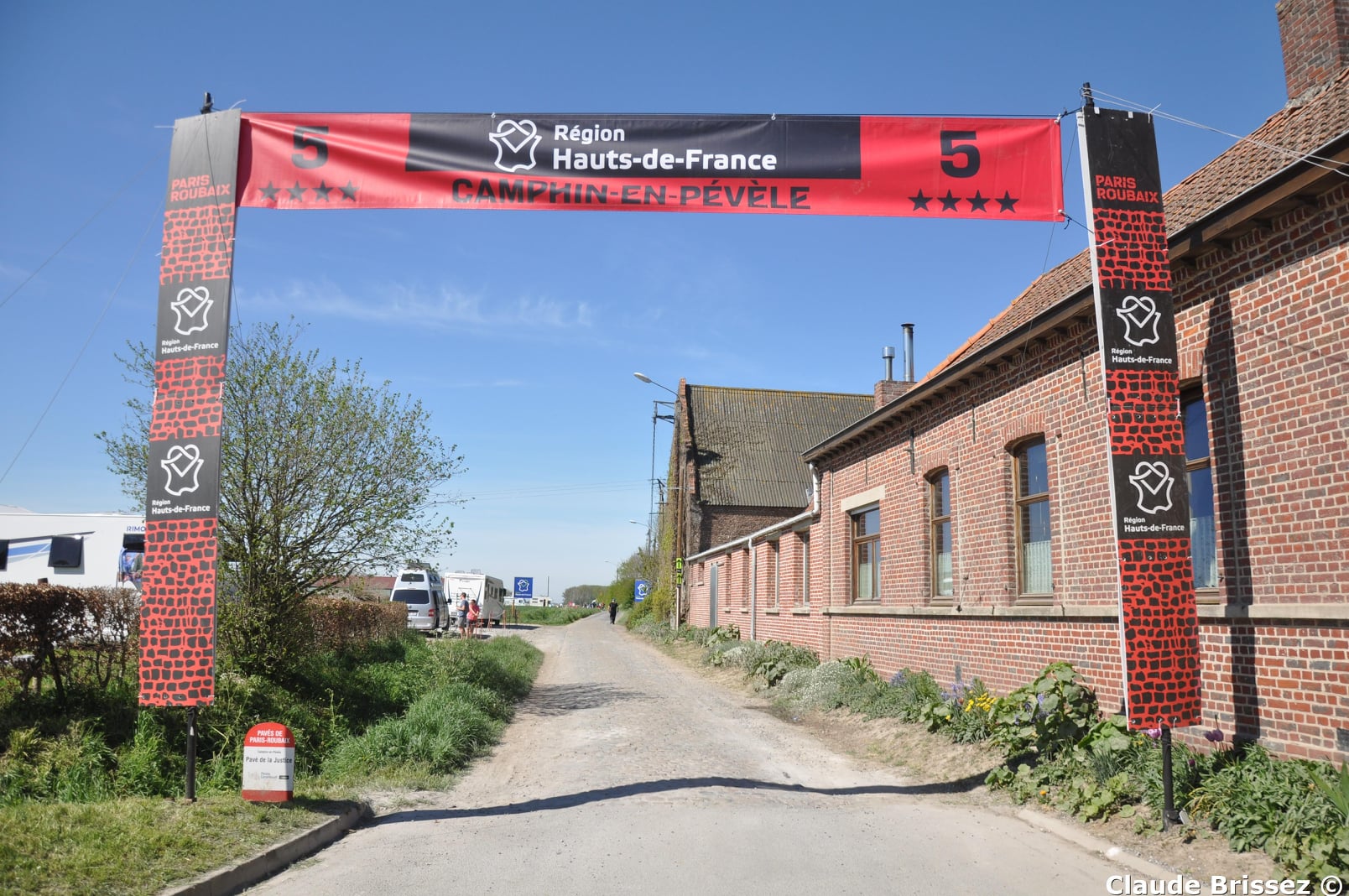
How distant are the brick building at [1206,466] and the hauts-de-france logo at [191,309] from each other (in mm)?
7992

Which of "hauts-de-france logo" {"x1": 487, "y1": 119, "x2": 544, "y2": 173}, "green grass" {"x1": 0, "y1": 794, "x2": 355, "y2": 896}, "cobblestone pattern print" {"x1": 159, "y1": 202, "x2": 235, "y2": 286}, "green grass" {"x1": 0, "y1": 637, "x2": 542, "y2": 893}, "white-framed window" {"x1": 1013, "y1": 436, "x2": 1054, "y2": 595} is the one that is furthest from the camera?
"white-framed window" {"x1": 1013, "y1": 436, "x2": 1054, "y2": 595}

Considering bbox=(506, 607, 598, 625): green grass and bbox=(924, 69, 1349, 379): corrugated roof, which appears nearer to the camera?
bbox=(924, 69, 1349, 379): corrugated roof

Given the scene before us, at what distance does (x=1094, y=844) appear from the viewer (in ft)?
21.8

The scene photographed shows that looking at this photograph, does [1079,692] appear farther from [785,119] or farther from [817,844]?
[785,119]

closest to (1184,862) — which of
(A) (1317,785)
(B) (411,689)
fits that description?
(A) (1317,785)

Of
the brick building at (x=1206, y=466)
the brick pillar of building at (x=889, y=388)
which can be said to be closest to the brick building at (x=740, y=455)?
the brick pillar of building at (x=889, y=388)

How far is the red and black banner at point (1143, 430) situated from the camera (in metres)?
6.80

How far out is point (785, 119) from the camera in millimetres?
8305

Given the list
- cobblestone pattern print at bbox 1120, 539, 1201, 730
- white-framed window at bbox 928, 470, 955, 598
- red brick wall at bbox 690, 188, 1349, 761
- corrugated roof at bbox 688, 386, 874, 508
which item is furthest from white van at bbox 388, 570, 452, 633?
cobblestone pattern print at bbox 1120, 539, 1201, 730

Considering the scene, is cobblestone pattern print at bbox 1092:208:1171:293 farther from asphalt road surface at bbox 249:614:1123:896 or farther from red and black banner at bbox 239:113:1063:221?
asphalt road surface at bbox 249:614:1123:896

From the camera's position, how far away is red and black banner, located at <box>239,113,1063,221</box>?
26.8ft

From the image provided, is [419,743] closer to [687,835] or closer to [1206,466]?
[687,835]

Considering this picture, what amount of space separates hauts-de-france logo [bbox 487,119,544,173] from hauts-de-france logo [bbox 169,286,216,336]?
278 cm

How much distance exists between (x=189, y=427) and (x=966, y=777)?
7.94m
